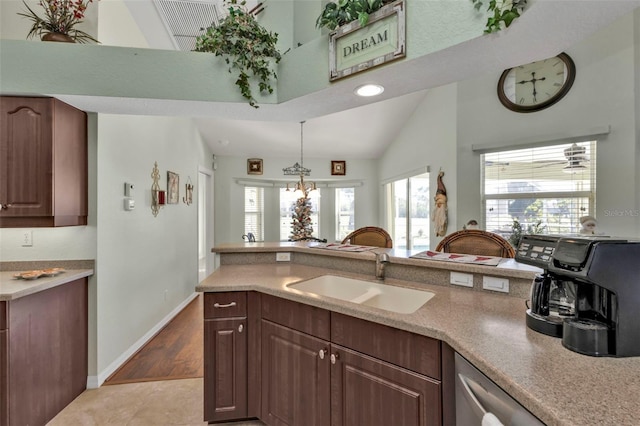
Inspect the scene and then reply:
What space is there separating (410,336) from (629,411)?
2.10 feet

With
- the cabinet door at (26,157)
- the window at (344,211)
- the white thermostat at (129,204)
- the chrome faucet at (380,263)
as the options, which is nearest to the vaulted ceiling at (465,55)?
the cabinet door at (26,157)

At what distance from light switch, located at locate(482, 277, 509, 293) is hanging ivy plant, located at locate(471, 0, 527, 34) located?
1201 mm

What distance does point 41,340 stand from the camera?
1892mm

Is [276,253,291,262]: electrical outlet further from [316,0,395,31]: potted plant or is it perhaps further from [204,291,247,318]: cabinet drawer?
[316,0,395,31]: potted plant

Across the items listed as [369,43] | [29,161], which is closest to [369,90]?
[369,43]

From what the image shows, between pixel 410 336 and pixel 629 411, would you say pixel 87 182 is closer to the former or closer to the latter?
pixel 410 336

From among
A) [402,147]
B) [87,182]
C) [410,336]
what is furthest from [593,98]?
[87,182]

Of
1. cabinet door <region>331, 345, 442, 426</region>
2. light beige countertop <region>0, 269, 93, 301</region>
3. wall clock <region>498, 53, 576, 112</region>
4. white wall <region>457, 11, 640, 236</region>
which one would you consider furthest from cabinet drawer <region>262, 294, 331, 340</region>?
wall clock <region>498, 53, 576, 112</region>

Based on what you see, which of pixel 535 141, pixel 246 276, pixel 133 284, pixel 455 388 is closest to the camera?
pixel 455 388

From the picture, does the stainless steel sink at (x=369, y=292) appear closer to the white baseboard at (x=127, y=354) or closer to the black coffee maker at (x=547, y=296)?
the black coffee maker at (x=547, y=296)

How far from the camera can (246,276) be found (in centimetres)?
204

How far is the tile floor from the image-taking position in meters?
1.94

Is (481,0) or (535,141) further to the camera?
(535,141)

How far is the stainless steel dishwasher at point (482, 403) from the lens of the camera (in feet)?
2.60
